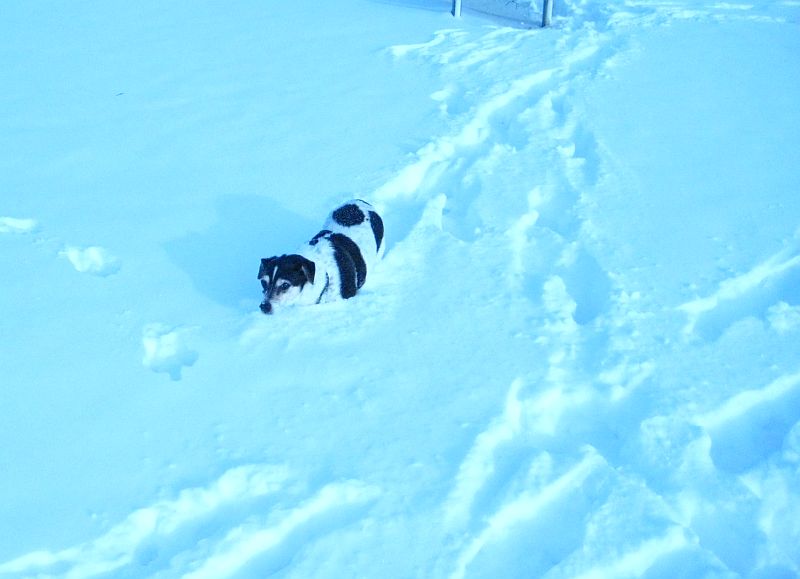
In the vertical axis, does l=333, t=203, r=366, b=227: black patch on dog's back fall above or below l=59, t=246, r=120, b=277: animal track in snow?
above

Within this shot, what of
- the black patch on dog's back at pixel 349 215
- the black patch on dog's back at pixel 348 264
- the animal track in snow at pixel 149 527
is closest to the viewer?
the animal track in snow at pixel 149 527

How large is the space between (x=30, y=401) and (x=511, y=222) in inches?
138

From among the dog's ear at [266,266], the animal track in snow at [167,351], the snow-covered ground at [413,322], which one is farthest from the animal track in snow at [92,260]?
the dog's ear at [266,266]

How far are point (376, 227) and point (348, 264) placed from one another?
0.48m

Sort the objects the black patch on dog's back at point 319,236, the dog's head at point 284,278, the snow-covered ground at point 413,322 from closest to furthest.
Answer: the snow-covered ground at point 413,322, the dog's head at point 284,278, the black patch on dog's back at point 319,236

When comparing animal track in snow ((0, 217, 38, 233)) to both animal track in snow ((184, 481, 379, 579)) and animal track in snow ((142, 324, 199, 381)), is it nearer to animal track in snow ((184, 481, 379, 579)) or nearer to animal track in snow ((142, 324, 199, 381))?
animal track in snow ((142, 324, 199, 381))

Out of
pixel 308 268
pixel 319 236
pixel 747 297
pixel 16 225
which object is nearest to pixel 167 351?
pixel 308 268

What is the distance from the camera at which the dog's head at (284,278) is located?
4488 millimetres

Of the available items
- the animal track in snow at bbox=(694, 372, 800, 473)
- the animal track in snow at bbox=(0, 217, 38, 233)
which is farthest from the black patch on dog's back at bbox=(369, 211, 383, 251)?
the animal track in snow at bbox=(0, 217, 38, 233)

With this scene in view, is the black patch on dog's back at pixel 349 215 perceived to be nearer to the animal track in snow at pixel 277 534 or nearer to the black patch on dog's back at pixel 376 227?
the black patch on dog's back at pixel 376 227

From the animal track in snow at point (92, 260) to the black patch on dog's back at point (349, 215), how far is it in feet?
5.29

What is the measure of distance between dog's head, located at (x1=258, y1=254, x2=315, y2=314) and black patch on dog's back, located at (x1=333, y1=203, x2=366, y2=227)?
1.96ft

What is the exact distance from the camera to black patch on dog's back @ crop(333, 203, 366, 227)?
16.6 ft

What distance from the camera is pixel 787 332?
446cm
